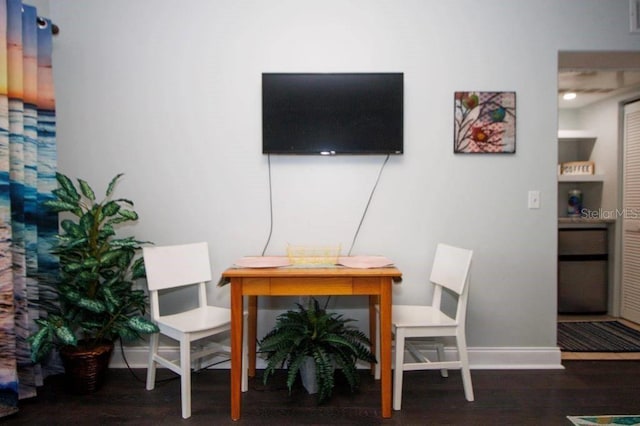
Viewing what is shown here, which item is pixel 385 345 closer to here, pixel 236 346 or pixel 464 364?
pixel 464 364

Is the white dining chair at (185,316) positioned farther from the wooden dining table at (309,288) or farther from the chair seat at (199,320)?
the wooden dining table at (309,288)

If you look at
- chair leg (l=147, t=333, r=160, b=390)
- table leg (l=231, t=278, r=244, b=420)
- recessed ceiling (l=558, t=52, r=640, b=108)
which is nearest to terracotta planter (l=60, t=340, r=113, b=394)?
chair leg (l=147, t=333, r=160, b=390)

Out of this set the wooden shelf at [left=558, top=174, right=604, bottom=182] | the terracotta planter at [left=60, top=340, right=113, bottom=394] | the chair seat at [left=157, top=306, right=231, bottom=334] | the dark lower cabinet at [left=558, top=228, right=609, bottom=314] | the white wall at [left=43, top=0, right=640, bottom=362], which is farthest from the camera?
the wooden shelf at [left=558, top=174, right=604, bottom=182]

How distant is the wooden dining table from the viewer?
6.23 ft

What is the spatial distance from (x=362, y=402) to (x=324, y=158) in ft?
4.85

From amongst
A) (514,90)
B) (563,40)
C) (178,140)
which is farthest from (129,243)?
(563,40)

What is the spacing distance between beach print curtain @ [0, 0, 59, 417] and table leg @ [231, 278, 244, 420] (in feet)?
3.71

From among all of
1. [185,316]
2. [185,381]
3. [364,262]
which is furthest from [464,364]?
[185,316]

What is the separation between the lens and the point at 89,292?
2.16m

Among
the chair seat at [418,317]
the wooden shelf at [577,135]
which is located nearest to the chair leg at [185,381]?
the chair seat at [418,317]

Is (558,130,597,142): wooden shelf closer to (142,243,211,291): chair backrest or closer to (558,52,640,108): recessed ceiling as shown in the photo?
(558,52,640,108): recessed ceiling

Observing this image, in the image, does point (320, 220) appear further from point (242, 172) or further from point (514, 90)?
point (514, 90)
